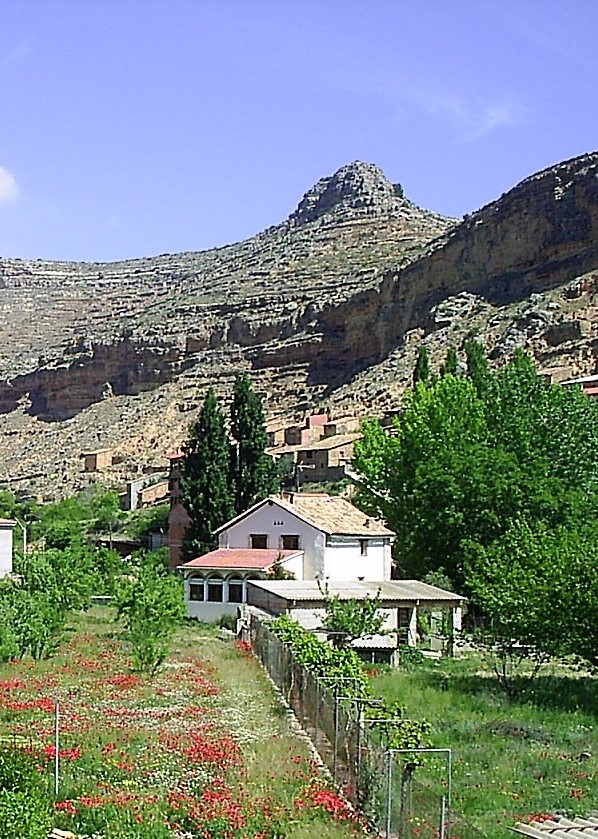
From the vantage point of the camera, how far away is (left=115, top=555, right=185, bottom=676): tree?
91.3 feet

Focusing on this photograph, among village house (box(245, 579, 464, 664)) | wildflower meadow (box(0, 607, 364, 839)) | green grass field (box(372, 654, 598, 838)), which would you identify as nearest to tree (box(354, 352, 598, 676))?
village house (box(245, 579, 464, 664))

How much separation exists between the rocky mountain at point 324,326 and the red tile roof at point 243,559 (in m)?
53.9

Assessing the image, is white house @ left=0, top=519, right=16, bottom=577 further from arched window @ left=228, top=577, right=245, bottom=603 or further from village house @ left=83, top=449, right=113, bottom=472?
village house @ left=83, top=449, right=113, bottom=472

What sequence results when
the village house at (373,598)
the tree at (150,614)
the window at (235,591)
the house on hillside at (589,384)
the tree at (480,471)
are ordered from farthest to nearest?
the house on hillside at (589,384) < the tree at (480,471) < the window at (235,591) < the village house at (373,598) < the tree at (150,614)

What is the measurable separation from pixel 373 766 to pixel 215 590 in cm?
2969

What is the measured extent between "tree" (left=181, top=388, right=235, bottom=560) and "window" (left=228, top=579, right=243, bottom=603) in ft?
28.7

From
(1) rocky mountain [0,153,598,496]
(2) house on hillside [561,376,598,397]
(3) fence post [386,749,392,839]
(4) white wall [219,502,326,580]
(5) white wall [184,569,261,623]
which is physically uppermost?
(1) rocky mountain [0,153,598,496]

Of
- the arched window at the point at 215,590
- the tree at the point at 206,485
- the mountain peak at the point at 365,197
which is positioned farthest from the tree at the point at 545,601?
the mountain peak at the point at 365,197

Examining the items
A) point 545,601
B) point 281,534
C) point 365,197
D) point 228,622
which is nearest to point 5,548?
point 228,622

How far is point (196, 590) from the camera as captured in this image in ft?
142

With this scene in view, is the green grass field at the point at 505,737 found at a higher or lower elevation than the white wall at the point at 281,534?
lower

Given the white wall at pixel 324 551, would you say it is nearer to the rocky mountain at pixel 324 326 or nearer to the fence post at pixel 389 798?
the fence post at pixel 389 798

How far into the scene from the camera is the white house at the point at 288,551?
42.7 metres

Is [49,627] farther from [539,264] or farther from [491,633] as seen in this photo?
[539,264]
